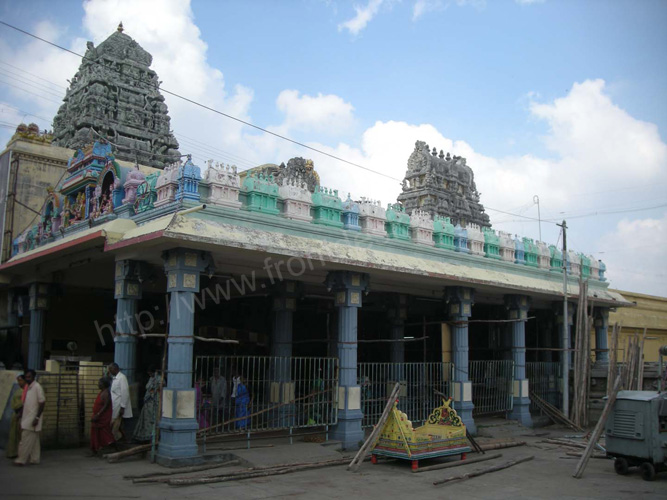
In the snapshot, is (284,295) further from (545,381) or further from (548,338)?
(548,338)

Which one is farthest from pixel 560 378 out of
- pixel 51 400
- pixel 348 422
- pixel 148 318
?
pixel 51 400

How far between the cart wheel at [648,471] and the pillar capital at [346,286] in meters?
6.24

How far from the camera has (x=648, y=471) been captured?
10438 mm

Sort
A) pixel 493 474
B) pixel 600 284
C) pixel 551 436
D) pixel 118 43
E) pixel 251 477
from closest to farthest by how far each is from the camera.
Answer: pixel 251 477 < pixel 493 474 < pixel 551 436 < pixel 600 284 < pixel 118 43

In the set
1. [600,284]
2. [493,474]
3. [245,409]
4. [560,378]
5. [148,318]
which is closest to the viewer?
[493,474]

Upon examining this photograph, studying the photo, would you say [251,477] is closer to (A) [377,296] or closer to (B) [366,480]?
(B) [366,480]

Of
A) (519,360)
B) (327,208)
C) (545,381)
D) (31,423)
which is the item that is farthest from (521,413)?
(31,423)

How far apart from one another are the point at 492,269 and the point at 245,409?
7.98m

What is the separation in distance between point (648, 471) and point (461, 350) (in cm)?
613

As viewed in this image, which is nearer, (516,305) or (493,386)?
(493,386)

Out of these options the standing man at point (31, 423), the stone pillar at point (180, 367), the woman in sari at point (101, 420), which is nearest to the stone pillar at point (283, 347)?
the stone pillar at point (180, 367)

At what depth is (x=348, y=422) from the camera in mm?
13156

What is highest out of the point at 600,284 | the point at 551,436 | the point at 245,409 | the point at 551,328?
the point at 600,284

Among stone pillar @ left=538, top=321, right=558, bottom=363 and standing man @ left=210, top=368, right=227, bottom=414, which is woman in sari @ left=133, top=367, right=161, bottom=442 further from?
stone pillar @ left=538, top=321, right=558, bottom=363
